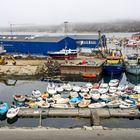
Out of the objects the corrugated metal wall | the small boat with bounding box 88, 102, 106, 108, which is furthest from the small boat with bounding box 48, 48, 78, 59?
the small boat with bounding box 88, 102, 106, 108

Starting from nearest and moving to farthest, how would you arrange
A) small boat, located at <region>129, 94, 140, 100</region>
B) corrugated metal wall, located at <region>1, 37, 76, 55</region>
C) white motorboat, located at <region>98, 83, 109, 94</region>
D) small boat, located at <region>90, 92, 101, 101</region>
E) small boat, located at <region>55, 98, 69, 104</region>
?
small boat, located at <region>55, 98, 69, 104</region>
small boat, located at <region>129, 94, 140, 100</region>
small boat, located at <region>90, 92, 101, 101</region>
white motorboat, located at <region>98, 83, 109, 94</region>
corrugated metal wall, located at <region>1, 37, 76, 55</region>

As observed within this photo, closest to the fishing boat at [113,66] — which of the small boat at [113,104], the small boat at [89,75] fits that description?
the small boat at [89,75]

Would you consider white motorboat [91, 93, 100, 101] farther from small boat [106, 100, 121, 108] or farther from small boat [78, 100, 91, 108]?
small boat [106, 100, 121, 108]

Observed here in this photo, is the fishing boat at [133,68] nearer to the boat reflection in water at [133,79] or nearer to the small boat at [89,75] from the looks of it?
the boat reflection in water at [133,79]

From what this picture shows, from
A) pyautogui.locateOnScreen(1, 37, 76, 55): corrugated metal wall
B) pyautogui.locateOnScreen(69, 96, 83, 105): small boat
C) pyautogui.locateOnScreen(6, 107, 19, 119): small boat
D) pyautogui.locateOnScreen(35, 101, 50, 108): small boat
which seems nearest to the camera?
pyautogui.locateOnScreen(6, 107, 19, 119): small boat

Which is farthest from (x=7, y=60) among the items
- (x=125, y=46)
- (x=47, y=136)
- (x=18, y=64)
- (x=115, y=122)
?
(x=125, y=46)

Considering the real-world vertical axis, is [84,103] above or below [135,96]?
→ above

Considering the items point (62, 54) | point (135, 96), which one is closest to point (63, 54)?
point (62, 54)

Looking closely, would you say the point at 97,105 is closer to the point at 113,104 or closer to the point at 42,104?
the point at 113,104

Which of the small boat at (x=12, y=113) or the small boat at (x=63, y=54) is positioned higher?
the small boat at (x=63, y=54)

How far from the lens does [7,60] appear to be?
5788 centimetres

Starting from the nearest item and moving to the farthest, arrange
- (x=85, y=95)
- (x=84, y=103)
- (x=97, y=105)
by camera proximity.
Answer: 1. (x=97, y=105)
2. (x=84, y=103)
3. (x=85, y=95)

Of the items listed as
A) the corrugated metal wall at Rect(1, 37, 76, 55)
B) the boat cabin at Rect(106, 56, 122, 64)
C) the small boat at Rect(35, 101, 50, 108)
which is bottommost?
the small boat at Rect(35, 101, 50, 108)

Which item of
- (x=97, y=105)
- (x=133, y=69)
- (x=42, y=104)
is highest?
(x=42, y=104)
